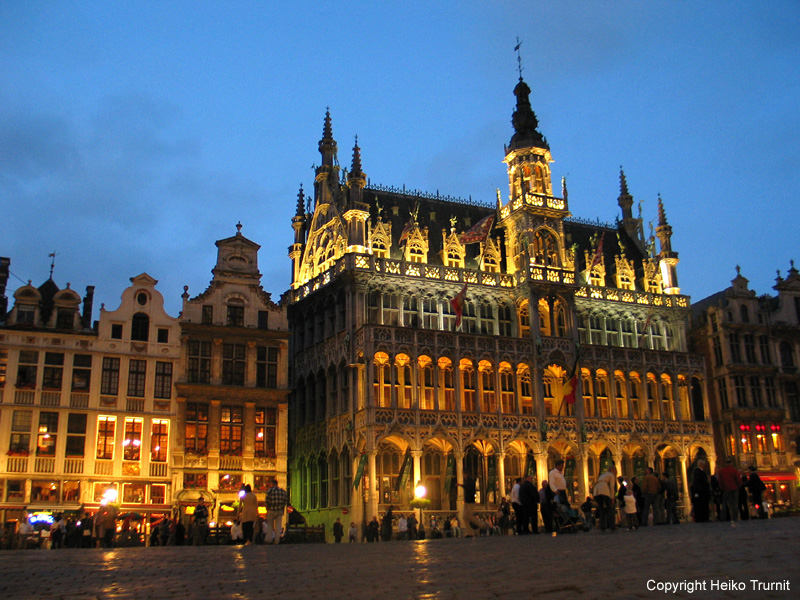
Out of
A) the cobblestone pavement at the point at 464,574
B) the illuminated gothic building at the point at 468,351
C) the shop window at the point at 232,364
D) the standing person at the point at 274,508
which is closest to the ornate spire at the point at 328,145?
the illuminated gothic building at the point at 468,351

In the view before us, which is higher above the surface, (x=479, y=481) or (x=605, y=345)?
(x=605, y=345)

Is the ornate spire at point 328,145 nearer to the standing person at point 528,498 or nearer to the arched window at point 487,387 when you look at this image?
the arched window at point 487,387

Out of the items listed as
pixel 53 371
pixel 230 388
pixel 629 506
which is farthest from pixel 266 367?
pixel 629 506

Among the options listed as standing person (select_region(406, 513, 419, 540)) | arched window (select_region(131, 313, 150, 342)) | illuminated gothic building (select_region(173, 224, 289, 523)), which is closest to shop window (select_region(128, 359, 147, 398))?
arched window (select_region(131, 313, 150, 342))

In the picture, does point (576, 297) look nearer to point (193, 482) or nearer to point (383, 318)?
point (383, 318)

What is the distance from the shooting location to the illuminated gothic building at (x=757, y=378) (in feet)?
200

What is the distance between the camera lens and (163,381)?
4647 cm

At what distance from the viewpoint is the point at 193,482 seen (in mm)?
45438

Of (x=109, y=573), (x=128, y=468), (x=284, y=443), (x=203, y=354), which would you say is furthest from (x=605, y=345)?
(x=109, y=573)

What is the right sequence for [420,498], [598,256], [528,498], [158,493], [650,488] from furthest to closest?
[598,256], [420,498], [158,493], [650,488], [528,498]

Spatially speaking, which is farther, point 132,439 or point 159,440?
point 159,440

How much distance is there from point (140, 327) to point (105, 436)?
20.7 ft

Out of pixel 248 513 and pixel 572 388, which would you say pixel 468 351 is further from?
pixel 248 513

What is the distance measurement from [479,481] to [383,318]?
11.3 meters
